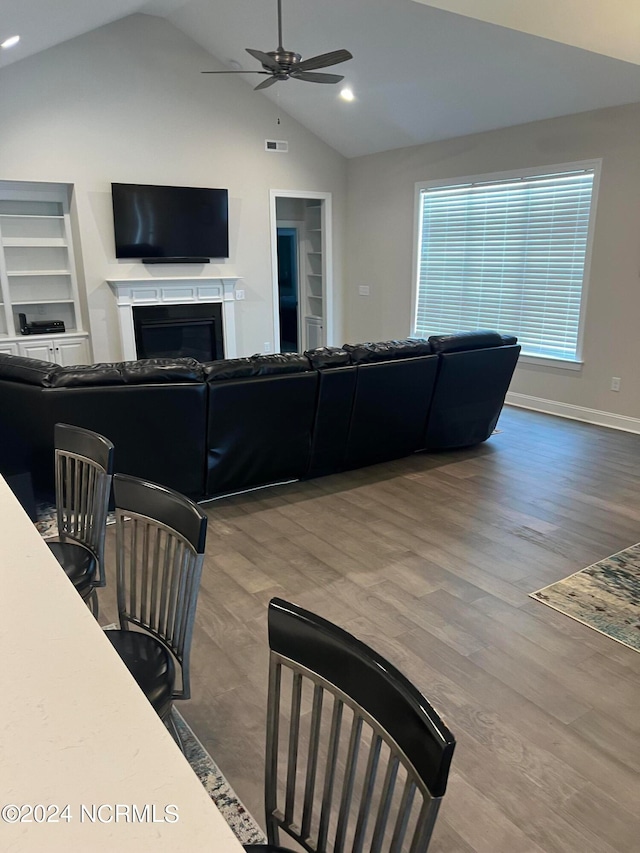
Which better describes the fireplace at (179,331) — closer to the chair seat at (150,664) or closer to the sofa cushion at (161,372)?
the sofa cushion at (161,372)

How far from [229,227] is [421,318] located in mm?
2692

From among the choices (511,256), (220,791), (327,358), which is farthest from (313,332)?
(220,791)

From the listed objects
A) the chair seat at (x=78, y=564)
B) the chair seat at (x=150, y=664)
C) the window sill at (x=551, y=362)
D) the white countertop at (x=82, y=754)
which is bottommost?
the chair seat at (x=150, y=664)

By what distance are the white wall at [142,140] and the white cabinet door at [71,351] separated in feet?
0.44

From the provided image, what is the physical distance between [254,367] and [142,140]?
4.59m

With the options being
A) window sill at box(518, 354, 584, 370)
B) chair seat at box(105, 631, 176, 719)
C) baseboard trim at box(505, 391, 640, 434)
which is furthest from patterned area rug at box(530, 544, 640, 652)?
window sill at box(518, 354, 584, 370)

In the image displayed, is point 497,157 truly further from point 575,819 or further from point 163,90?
point 575,819

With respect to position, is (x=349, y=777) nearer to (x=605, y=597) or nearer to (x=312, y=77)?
(x=605, y=597)

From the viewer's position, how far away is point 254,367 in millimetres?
3703

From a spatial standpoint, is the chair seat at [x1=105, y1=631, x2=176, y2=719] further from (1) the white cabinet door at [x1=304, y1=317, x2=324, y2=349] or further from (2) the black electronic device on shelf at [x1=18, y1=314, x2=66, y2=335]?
(1) the white cabinet door at [x1=304, y1=317, x2=324, y2=349]

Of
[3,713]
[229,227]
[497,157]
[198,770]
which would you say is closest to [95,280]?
[229,227]

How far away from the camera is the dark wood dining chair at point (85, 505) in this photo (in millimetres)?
2020

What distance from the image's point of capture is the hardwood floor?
1869 mm

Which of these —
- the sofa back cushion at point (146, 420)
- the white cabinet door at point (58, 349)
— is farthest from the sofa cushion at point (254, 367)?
the white cabinet door at point (58, 349)
